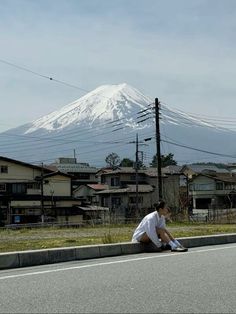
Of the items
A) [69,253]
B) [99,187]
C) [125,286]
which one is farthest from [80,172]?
[125,286]

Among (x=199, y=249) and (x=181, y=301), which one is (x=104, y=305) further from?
(x=199, y=249)

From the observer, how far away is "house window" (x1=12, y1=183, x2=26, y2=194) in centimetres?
6022

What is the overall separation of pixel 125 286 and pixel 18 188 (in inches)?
2128

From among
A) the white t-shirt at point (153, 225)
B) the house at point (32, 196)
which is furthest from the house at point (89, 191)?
the white t-shirt at point (153, 225)

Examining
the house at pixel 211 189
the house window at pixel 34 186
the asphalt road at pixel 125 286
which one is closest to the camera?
the asphalt road at pixel 125 286

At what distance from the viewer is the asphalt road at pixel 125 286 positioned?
6410 mm

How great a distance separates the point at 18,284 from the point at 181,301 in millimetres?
2499

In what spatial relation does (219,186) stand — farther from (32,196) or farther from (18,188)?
(18,188)

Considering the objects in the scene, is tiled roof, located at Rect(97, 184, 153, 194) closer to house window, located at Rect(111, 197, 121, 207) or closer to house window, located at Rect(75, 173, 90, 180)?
house window, located at Rect(111, 197, 121, 207)

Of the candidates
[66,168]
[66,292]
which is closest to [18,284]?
[66,292]

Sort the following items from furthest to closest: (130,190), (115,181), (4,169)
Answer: (115,181)
(130,190)
(4,169)

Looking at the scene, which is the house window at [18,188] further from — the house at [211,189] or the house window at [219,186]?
the house window at [219,186]

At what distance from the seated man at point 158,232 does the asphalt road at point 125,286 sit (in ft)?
3.80

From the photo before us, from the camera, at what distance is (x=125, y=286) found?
304 inches
